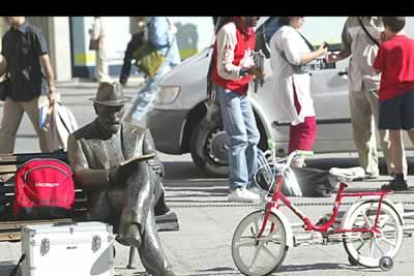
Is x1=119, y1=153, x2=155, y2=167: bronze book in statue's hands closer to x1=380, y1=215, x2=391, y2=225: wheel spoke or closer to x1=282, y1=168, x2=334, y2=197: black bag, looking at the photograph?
x1=380, y1=215, x2=391, y2=225: wheel spoke

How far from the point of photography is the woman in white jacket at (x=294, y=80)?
10.2m

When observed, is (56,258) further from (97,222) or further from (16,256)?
(16,256)

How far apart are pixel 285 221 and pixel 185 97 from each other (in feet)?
14.9

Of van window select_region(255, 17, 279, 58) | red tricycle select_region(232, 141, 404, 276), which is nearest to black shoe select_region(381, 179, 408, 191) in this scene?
van window select_region(255, 17, 279, 58)

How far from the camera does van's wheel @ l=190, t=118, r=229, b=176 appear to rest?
11.1 meters

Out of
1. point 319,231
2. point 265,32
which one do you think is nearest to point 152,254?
point 319,231

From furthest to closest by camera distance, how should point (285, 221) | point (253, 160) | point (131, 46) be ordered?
point (131, 46)
point (253, 160)
point (285, 221)

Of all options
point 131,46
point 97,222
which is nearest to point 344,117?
point 97,222

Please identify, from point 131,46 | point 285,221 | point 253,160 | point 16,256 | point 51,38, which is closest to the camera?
point 285,221

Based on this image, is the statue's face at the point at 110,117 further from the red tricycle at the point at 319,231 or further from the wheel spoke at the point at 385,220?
the wheel spoke at the point at 385,220

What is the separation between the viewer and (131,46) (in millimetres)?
17797

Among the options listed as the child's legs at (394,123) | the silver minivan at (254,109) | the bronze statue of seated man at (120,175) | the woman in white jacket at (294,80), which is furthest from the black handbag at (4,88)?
the bronze statue of seated man at (120,175)

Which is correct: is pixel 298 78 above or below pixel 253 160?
above

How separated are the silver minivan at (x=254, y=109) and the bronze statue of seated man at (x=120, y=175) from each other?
416cm
